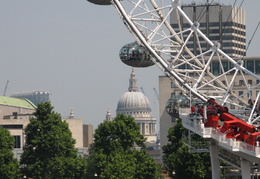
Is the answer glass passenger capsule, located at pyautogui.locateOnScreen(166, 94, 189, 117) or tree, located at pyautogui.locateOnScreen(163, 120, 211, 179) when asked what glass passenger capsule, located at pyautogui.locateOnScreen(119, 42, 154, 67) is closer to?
glass passenger capsule, located at pyautogui.locateOnScreen(166, 94, 189, 117)

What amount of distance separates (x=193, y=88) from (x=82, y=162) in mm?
63280

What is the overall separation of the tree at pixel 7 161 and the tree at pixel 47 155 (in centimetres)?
251

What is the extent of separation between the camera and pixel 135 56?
138 metres

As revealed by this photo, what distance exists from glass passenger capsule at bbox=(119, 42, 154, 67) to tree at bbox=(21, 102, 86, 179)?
2204 inches

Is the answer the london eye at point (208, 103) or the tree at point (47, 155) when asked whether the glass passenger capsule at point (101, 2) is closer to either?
the london eye at point (208, 103)

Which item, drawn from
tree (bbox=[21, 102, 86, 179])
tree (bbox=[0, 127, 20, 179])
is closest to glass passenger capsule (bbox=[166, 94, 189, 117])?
tree (bbox=[21, 102, 86, 179])

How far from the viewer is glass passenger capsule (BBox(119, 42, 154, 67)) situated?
13788cm

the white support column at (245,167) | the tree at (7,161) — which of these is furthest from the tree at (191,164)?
the white support column at (245,167)

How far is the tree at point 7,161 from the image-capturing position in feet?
623

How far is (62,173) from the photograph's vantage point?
191875 millimetres

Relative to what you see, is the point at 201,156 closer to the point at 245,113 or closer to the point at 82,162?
the point at 82,162

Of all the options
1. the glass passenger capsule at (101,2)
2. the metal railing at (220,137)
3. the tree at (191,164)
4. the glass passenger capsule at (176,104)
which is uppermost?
the glass passenger capsule at (101,2)

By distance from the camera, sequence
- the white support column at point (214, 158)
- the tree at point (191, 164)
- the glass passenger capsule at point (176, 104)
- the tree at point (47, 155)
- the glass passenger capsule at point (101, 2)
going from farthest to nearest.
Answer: the tree at point (47, 155) < the tree at point (191, 164) < the glass passenger capsule at point (176, 104) < the glass passenger capsule at point (101, 2) < the white support column at point (214, 158)

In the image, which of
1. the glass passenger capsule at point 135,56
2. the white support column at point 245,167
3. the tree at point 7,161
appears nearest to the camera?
the white support column at point 245,167
